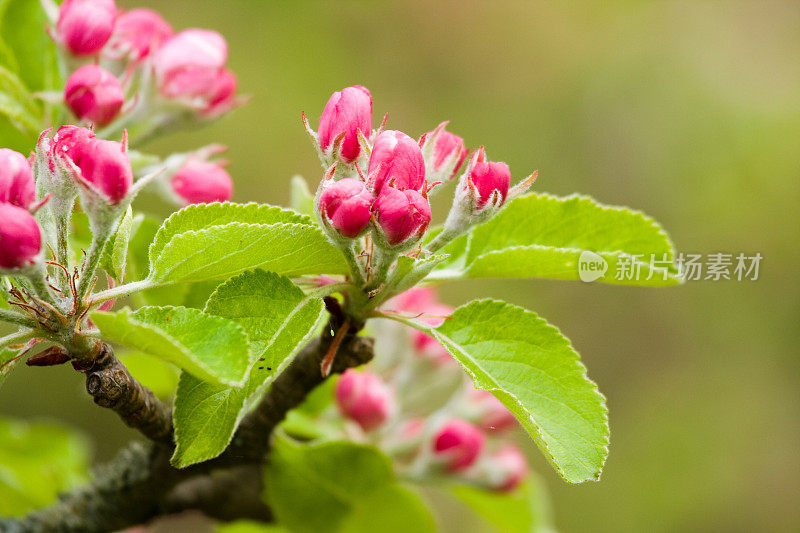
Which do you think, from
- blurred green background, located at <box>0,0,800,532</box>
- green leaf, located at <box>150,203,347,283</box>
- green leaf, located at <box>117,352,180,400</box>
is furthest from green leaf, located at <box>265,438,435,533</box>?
blurred green background, located at <box>0,0,800,532</box>

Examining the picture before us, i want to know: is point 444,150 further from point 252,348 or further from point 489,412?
point 489,412

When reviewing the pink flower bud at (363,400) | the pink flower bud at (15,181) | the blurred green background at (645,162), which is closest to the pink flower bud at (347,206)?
the pink flower bud at (15,181)

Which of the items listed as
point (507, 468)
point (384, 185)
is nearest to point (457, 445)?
point (507, 468)

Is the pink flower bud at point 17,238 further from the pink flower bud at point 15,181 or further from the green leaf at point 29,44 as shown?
the green leaf at point 29,44

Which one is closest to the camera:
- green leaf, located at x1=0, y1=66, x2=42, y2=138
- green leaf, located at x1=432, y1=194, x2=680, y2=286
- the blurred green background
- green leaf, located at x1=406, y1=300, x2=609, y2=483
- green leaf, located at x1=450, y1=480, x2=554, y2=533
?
green leaf, located at x1=406, y1=300, x2=609, y2=483

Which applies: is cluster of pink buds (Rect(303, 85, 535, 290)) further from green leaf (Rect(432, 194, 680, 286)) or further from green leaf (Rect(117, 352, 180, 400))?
green leaf (Rect(117, 352, 180, 400))

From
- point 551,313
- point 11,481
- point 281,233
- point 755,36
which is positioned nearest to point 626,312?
point 551,313

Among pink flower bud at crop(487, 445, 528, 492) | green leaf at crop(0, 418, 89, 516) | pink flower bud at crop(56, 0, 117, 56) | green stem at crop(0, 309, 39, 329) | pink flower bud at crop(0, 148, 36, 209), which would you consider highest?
pink flower bud at crop(56, 0, 117, 56)
